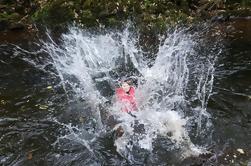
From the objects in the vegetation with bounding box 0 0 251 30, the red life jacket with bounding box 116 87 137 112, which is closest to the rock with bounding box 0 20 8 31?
the vegetation with bounding box 0 0 251 30

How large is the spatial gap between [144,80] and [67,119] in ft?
7.14

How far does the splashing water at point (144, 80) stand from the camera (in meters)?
8.27

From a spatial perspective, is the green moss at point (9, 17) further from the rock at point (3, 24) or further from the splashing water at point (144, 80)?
the splashing water at point (144, 80)

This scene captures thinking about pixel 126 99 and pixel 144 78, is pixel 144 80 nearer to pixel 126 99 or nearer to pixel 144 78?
pixel 144 78

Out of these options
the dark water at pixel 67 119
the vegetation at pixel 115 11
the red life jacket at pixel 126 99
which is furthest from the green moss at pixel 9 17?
the red life jacket at pixel 126 99

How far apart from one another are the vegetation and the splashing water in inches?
36.8

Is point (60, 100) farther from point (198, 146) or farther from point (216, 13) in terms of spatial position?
point (216, 13)

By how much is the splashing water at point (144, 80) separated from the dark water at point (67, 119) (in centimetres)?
22

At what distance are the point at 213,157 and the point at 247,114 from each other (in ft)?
5.70

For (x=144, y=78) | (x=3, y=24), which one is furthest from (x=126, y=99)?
(x=3, y=24)

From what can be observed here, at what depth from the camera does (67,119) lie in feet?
29.5

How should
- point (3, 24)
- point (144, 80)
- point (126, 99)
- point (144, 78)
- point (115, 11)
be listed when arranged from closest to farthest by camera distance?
1. point (126, 99)
2. point (144, 80)
3. point (144, 78)
4. point (3, 24)
5. point (115, 11)

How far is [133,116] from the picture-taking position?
8539 mm

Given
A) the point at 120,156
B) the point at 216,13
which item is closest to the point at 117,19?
the point at 216,13
